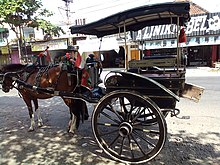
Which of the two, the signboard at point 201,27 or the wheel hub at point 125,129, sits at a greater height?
the signboard at point 201,27

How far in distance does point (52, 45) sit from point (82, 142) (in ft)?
73.2

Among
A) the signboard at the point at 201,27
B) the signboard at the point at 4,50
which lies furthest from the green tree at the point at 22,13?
the signboard at the point at 4,50

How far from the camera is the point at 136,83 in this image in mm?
3107

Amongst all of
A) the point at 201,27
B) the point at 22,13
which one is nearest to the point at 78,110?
the point at 22,13

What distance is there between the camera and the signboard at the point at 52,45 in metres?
24.0

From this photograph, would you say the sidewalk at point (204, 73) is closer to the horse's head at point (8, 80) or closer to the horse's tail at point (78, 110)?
the horse's tail at point (78, 110)

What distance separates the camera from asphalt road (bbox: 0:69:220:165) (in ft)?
10.7

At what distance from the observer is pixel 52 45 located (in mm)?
24578

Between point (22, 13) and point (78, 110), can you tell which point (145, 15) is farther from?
point (22, 13)

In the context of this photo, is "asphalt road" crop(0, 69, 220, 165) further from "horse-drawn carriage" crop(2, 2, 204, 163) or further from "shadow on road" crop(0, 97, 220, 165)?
"horse-drawn carriage" crop(2, 2, 204, 163)

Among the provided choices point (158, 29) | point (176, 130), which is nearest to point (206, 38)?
point (158, 29)

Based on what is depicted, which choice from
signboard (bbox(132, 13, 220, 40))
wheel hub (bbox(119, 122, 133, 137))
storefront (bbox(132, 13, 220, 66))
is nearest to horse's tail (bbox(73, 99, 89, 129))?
wheel hub (bbox(119, 122, 133, 137))

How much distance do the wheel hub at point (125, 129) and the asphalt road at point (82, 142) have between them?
482mm

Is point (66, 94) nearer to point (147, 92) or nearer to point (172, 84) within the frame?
point (147, 92)
